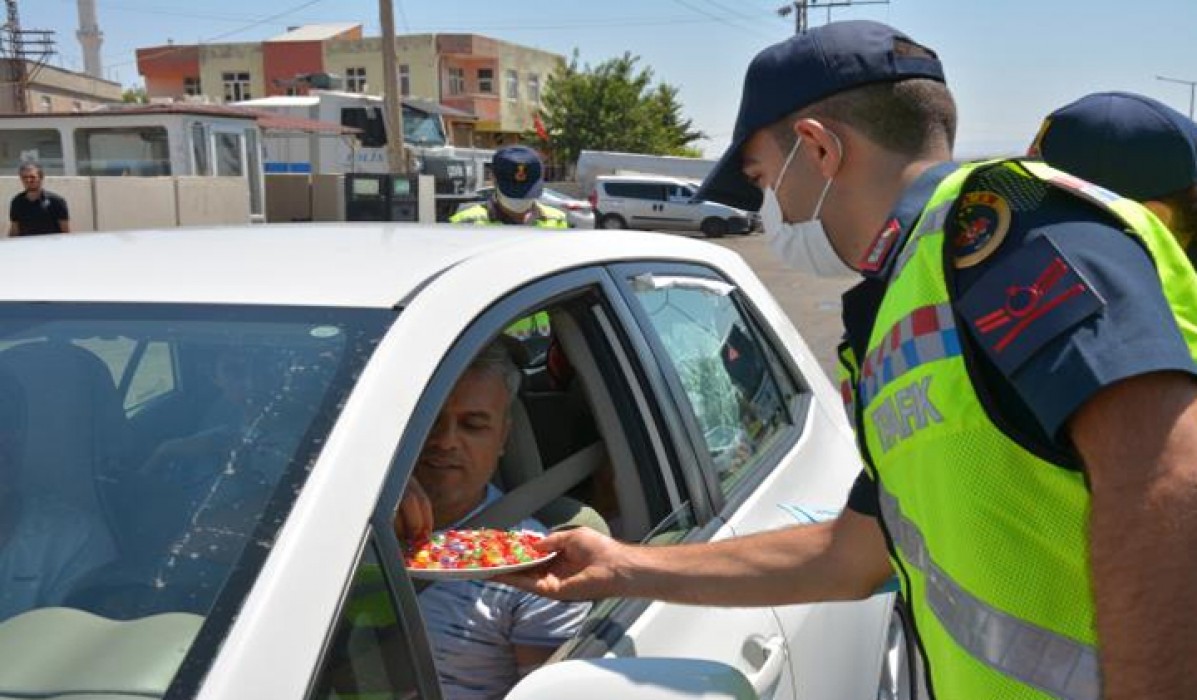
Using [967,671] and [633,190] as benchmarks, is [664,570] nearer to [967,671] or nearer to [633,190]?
[967,671]

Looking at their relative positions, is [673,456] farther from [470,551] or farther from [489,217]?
[489,217]

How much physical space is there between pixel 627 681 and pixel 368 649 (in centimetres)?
33

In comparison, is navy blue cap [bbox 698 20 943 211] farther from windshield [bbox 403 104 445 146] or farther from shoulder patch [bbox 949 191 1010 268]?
windshield [bbox 403 104 445 146]

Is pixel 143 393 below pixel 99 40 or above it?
below

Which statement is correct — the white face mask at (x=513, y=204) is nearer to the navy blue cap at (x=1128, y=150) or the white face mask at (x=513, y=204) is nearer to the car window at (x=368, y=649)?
the navy blue cap at (x=1128, y=150)

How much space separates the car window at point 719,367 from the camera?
2365 mm

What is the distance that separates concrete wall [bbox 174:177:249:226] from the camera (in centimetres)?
1834

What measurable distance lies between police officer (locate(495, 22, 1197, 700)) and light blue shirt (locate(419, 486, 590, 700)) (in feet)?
2.39

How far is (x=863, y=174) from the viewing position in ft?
4.97

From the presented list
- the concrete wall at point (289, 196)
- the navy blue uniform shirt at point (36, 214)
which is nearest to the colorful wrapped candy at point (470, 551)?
the navy blue uniform shirt at point (36, 214)

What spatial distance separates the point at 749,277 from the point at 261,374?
5.96 ft

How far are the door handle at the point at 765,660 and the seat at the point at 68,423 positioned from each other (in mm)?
1087

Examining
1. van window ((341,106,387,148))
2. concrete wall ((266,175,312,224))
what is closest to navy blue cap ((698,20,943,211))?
concrete wall ((266,175,312,224))

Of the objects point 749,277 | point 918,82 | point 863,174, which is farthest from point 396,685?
point 749,277
